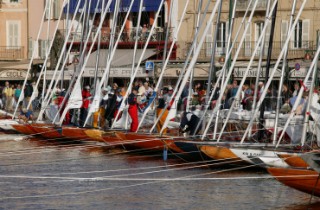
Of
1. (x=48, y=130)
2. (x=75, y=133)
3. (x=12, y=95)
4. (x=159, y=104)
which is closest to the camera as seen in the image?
(x=159, y=104)

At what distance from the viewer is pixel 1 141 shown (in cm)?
4366

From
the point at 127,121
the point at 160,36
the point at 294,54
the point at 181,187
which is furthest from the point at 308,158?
the point at 160,36

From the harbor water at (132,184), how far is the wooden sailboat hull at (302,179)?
412mm

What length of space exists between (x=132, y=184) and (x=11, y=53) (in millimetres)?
53100

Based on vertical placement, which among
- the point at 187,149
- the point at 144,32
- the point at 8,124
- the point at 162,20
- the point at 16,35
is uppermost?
the point at 162,20

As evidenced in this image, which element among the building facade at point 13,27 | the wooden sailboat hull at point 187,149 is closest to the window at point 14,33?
the building facade at point 13,27

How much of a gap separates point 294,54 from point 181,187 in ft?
126

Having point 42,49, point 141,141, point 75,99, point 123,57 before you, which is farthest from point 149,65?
point 141,141

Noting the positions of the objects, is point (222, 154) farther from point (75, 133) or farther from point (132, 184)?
point (75, 133)

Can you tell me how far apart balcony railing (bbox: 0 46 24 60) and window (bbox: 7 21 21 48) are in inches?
25.4

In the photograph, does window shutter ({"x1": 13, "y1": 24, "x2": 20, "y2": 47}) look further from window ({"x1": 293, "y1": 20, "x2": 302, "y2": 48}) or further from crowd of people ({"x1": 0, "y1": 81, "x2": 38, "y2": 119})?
window ({"x1": 293, "y1": 20, "x2": 302, "y2": 48})

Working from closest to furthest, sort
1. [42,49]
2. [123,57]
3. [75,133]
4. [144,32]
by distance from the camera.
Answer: [75,133] → [144,32] → [123,57] → [42,49]

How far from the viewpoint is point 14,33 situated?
269 ft

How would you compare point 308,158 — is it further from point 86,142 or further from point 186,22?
point 186,22
